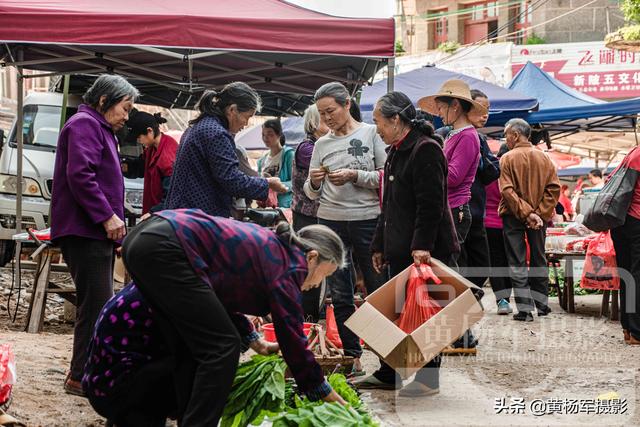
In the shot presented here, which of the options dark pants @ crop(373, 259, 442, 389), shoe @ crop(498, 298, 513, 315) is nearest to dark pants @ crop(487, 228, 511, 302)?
shoe @ crop(498, 298, 513, 315)

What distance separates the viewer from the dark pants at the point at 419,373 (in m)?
5.43

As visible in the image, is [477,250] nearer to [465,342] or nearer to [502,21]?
[465,342]

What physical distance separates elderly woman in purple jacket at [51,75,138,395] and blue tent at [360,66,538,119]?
22.4 ft

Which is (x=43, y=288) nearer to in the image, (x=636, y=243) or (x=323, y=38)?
(x=323, y=38)

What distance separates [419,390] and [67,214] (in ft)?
7.74

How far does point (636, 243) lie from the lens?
23.5 feet

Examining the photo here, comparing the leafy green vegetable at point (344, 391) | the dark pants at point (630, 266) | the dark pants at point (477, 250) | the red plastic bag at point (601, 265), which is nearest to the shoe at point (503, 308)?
the red plastic bag at point (601, 265)

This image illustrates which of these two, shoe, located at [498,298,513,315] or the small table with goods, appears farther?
the small table with goods

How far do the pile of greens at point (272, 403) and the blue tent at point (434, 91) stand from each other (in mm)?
7741

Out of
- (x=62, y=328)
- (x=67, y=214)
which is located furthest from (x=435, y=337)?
(x=62, y=328)

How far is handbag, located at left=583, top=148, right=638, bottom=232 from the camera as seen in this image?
7.02 meters

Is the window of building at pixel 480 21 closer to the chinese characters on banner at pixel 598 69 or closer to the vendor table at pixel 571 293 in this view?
the chinese characters on banner at pixel 598 69

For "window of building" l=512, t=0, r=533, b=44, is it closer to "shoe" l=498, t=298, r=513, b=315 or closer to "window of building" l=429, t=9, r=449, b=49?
"window of building" l=429, t=9, r=449, b=49

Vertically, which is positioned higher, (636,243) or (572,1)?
(572,1)
